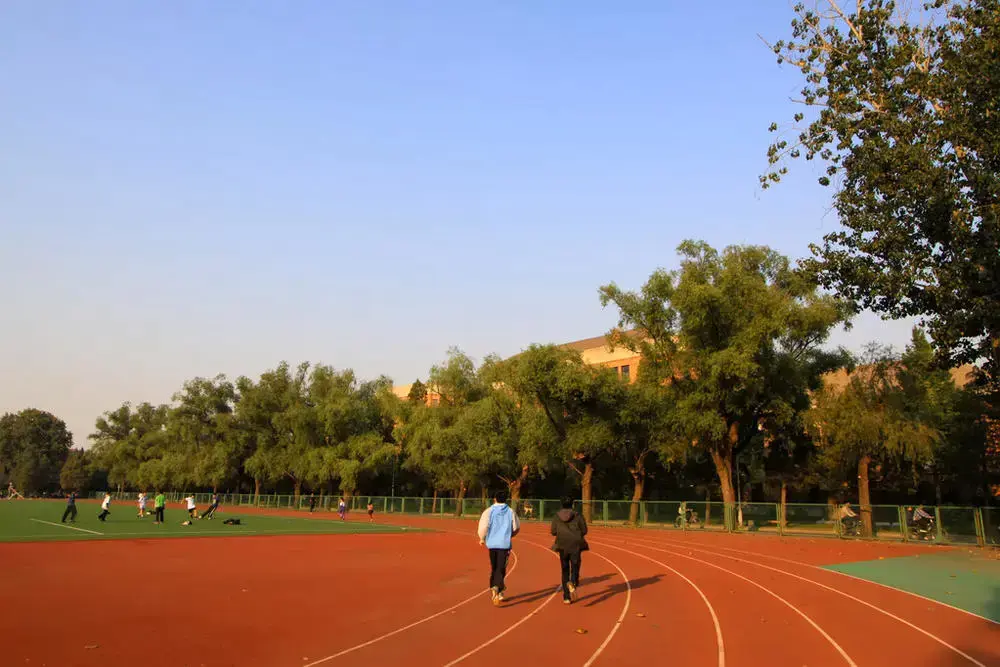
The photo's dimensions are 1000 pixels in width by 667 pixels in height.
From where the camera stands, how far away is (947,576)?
56.0ft

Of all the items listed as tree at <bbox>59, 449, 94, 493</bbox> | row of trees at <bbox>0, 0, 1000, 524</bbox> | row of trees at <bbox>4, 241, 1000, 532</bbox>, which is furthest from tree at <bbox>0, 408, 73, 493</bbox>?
row of trees at <bbox>4, 241, 1000, 532</bbox>

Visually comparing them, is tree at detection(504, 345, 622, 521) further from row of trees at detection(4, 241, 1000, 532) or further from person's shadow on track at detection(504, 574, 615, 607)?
person's shadow on track at detection(504, 574, 615, 607)

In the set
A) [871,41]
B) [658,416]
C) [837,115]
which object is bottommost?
[658,416]

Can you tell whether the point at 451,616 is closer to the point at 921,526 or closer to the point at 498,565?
the point at 498,565

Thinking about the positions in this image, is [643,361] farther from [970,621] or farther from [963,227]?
[970,621]

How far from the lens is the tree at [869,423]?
33188 mm

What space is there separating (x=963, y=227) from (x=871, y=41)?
5416 millimetres

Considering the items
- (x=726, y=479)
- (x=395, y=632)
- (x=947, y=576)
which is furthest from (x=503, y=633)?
(x=726, y=479)

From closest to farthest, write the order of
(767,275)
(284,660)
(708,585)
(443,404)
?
(284,660) < (708,585) < (767,275) < (443,404)

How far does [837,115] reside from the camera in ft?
62.7

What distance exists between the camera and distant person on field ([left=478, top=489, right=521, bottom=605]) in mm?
11336

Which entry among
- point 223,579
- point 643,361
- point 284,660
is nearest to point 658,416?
point 643,361

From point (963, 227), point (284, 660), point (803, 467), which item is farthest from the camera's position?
point (803, 467)

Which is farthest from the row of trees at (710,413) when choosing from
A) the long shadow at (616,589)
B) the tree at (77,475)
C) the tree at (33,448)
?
the tree at (33,448)
